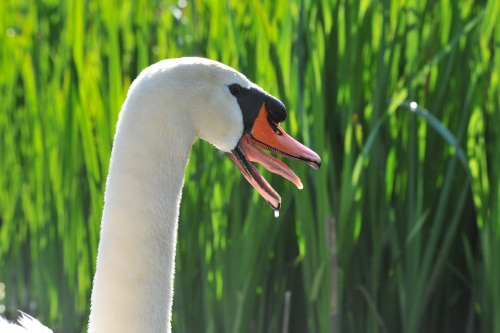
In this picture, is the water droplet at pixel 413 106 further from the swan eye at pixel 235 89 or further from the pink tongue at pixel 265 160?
the swan eye at pixel 235 89

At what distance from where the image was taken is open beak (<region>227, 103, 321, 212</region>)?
2455 millimetres

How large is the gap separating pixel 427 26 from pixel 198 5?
819 mm

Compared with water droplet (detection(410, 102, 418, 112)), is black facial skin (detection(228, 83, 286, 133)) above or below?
below

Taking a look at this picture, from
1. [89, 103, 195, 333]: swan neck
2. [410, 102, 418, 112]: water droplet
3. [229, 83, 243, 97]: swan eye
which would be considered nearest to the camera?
[89, 103, 195, 333]: swan neck

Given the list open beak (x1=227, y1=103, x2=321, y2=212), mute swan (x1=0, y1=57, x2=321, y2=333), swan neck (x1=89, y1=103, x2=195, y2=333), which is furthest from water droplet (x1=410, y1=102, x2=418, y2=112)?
swan neck (x1=89, y1=103, x2=195, y2=333)

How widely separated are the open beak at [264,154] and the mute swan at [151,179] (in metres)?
0.08

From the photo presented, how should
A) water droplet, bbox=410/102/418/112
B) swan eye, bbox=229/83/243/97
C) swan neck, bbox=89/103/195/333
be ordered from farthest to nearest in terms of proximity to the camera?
water droplet, bbox=410/102/418/112, swan eye, bbox=229/83/243/97, swan neck, bbox=89/103/195/333

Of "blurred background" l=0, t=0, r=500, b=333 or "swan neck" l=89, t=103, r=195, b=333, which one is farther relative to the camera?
"blurred background" l=0, t=0, r=500, b=333

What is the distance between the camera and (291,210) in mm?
3783

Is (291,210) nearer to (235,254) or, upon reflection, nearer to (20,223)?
(235,254)

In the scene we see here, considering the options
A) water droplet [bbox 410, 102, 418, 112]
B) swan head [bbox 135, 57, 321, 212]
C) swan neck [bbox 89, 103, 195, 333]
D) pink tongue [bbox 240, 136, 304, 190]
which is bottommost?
swan neck [bbox 89, 103, 195, 333]

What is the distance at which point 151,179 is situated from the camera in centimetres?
229

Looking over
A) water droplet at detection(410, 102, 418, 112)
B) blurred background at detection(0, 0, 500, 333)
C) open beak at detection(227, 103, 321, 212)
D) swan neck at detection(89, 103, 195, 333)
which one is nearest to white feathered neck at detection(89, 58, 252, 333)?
swan neck at detection(89, 103, 195, 333)

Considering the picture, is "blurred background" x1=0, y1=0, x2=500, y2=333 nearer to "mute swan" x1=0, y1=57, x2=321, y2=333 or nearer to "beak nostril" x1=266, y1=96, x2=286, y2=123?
"beak nostril" x1=266, y1=96, x2=286, y2=123
